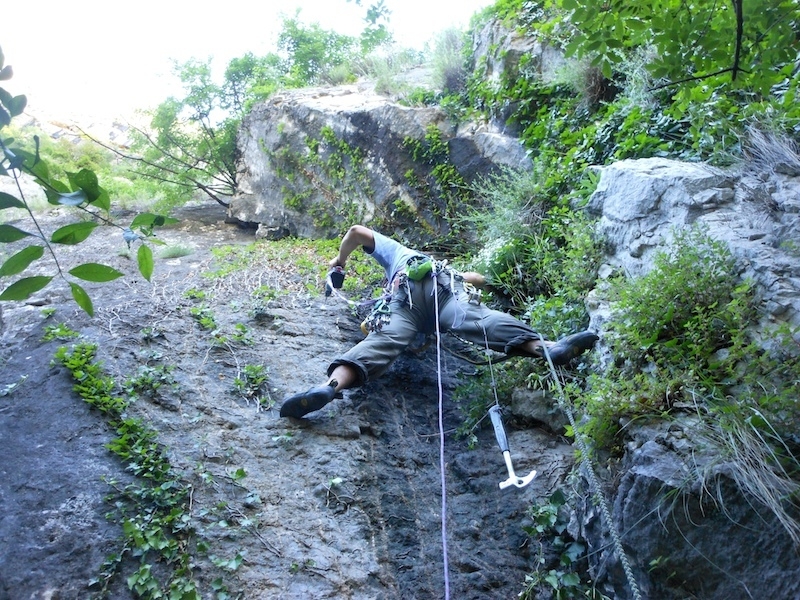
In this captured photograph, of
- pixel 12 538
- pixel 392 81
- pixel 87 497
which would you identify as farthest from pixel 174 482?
pixel 392 81

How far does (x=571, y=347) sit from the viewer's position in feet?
12.9

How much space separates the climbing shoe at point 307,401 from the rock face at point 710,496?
5.52ft

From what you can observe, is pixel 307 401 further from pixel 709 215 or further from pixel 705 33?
pixel 705 33

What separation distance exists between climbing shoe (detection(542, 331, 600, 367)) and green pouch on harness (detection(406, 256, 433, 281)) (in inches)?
46.8

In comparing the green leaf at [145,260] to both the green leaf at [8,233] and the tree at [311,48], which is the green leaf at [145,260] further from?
the tree at [311,48]

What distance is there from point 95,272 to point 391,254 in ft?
12.4

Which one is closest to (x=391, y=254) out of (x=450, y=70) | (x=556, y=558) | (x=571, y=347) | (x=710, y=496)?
(x=571, y=347)

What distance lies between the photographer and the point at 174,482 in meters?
3.41

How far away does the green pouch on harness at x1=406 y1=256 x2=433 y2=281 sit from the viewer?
4.70 metres

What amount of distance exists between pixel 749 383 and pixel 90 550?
3.21m

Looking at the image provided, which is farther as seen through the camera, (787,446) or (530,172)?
(530,172)

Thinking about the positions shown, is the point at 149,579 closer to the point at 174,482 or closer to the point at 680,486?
the point at 174,482

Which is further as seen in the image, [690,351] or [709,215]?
[709,215]

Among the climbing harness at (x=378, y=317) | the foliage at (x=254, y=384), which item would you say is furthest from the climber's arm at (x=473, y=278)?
the foliage at (x=254, y=384)
